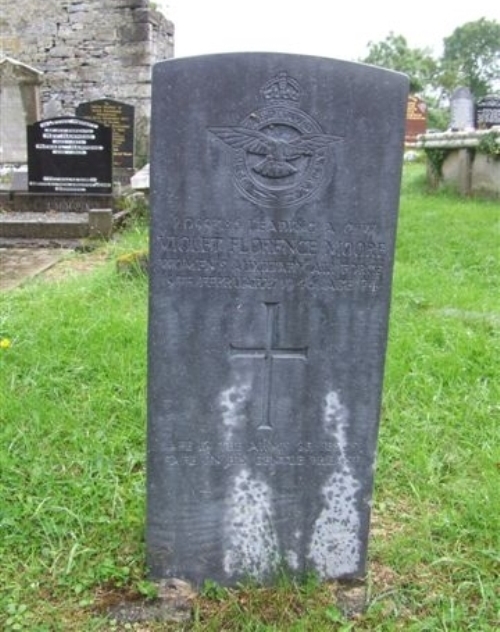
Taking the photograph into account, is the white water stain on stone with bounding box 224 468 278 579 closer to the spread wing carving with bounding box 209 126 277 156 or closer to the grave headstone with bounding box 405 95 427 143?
the spread wing carving with bounding box 209 126 277 156

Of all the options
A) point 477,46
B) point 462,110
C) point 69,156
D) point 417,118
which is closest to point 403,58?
point 477,46

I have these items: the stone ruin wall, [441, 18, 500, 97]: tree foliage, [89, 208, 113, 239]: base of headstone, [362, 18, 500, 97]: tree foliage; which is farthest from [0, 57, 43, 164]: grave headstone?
[441, 18, 500, 97]: tree foliage

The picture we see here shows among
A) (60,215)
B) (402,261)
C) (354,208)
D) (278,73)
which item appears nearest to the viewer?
(278,73)

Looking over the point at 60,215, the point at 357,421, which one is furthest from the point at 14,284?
the point at 357,421

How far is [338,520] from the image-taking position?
220cm

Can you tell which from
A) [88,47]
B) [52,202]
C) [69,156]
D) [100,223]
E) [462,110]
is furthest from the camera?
[462,110]

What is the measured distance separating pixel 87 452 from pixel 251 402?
108cm

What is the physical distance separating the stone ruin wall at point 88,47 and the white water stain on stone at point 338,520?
37.9 ft

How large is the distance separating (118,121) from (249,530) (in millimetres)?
10519

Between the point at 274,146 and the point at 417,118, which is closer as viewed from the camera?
the point at 274,146

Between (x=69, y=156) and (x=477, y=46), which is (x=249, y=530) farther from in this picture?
(x=477, y=46)

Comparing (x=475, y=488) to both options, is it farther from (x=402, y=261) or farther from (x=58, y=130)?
(x=58, y=130)

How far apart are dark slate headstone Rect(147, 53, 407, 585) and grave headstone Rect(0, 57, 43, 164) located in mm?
10919

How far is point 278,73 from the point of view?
5.93 feet
